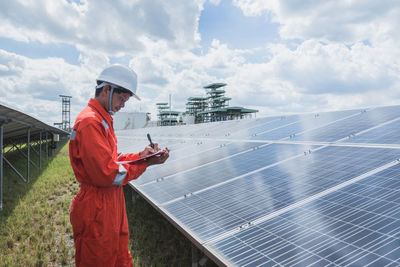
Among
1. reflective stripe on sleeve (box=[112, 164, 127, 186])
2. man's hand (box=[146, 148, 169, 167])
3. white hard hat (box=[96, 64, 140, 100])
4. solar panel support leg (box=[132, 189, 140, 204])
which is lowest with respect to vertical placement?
solar panel support leg (box=[132, 189, 140, 204])

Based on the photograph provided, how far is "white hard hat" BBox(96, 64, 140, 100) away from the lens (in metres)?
2.62

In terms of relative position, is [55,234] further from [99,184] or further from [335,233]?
[335,233]

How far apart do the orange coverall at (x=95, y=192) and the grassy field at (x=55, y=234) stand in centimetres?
252

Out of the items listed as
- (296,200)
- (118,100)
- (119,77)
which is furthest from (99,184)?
(296,200)

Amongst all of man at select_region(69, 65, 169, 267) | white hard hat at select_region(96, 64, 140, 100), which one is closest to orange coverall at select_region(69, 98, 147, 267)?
man at select_region(69, 65, 169, 267)

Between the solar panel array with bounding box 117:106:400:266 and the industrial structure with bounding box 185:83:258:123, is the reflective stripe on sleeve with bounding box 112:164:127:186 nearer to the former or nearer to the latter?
the solar panel array with bounding box 117:106:400:266

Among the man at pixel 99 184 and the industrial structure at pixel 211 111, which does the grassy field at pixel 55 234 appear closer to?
the man at pixel 99 184

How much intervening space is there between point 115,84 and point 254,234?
7.46ft

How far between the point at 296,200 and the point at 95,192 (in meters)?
2.58

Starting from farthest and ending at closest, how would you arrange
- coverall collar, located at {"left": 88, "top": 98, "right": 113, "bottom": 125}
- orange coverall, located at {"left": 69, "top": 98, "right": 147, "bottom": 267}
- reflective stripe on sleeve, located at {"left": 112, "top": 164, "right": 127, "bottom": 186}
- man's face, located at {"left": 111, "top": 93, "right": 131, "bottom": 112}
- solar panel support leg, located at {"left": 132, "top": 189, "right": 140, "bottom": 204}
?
solar panel support leg, located at {"left": 132, "top": 189, "right": 140, "bottom": 204}
man's face, located at {"left": 111, "top": 93, "right": 131, "bottom": 112}
coverall collar, located at {"left": 88, "top": 98, "right": 113, "bottom": 125}
reflective stripe on sleeve, located at {"left": 112, "top": 164, "right": 127, "bottom": 186}
orange coverall, located at {"left": 69, "top": 98, "right": 147, "bottom": 267}

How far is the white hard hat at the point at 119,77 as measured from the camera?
2.62 meters

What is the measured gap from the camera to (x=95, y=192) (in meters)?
A: 2.40

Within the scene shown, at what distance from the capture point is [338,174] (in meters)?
4.11

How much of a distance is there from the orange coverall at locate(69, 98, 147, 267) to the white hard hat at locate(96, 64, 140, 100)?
1.09 feet
